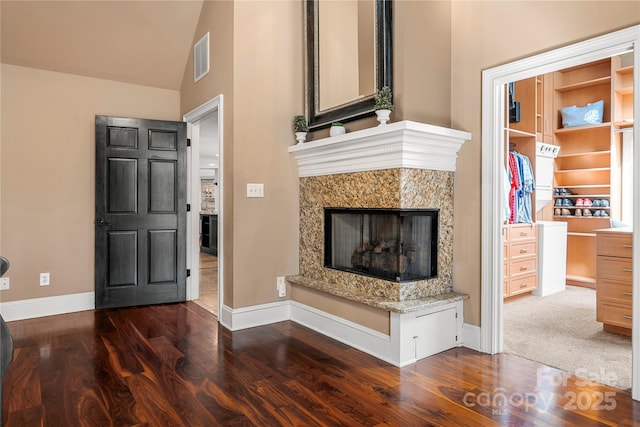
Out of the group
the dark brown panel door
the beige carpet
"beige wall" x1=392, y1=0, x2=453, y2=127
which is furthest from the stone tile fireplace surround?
the dark brown panel door

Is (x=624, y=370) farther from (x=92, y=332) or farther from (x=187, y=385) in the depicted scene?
(x=92, y=332)

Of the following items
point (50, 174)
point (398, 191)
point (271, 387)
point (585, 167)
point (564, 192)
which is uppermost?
point (585, 167)

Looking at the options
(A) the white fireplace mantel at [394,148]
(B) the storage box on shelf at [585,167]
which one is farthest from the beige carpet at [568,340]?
(A) the white fireplace mantel at [394,148]

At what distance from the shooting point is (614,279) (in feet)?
10.9

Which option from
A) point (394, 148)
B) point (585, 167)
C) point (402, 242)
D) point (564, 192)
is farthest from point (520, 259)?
point (394, 148)

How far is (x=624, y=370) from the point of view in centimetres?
261

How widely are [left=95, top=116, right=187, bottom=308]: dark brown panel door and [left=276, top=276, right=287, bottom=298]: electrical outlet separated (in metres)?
1.32

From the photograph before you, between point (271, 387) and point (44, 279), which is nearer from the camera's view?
point (271, 387)

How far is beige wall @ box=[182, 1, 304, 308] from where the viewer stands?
3484 mm

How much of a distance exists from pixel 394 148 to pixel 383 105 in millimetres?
304

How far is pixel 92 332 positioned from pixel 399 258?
2.59m

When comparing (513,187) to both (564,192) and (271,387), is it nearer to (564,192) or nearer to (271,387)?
(564,192)

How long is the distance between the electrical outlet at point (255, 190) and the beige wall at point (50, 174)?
1.84m

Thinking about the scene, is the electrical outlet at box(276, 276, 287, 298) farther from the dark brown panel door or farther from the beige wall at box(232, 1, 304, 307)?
the dark brown panel door
